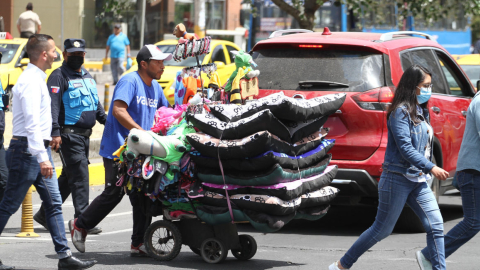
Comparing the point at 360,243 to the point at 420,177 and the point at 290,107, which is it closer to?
the point at 420,177

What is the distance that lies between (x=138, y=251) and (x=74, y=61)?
6.63ft

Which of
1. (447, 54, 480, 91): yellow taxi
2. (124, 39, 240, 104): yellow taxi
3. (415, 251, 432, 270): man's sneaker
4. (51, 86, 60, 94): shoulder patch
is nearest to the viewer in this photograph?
(415, 251, 432, 270): man's sneaker

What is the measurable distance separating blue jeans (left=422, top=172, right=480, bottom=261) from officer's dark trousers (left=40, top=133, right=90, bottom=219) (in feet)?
10.9

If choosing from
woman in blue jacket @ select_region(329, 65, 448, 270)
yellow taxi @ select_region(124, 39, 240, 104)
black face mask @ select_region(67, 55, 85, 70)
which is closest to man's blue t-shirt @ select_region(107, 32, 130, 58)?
yellow taxi @ select_region(124, 39, 240, 104)

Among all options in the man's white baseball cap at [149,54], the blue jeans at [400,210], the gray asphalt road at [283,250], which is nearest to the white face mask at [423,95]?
the blue jeans at [400,210]

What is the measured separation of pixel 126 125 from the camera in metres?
6.17

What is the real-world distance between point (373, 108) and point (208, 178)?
2.05 m

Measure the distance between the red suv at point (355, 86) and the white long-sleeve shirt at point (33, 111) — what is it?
2.42 metres

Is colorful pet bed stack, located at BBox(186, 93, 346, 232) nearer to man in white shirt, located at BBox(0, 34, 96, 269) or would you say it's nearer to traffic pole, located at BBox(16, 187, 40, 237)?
man in white shirt, located at BBox(0, 34, 96, 269)

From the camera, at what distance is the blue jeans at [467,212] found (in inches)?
211

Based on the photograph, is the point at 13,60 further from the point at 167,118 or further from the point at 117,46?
the point at 167,118

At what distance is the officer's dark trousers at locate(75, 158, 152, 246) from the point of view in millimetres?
6207

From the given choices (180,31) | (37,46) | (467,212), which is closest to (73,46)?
(180,31)

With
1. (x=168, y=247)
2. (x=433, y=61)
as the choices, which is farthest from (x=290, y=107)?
(x=433, y=61)
